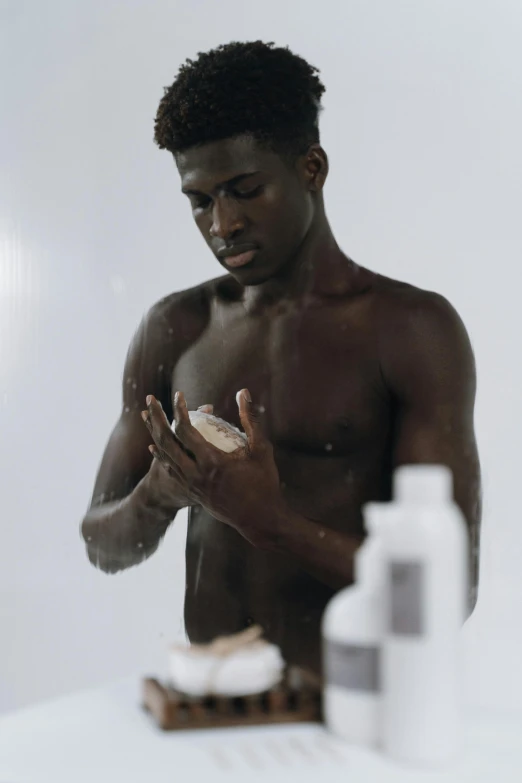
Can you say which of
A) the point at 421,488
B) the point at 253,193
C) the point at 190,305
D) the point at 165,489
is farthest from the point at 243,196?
the point at 421,488

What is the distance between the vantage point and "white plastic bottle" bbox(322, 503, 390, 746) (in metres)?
0.50

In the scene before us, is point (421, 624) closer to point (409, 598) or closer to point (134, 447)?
point (409, 598)

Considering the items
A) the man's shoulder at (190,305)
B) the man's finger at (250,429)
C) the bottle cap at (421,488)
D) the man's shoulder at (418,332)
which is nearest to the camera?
the bottle cap at (421,488)

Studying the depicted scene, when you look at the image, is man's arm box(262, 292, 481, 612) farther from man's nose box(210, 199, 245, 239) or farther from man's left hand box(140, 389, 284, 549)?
man's nose box(210, 199, 245, 239)

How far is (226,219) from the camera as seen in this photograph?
787mm

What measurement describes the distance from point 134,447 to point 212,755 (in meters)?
0.42

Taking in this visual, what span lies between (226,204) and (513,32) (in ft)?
0.95

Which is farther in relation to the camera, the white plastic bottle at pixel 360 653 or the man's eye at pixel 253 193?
the man's eye at pixel 253 193

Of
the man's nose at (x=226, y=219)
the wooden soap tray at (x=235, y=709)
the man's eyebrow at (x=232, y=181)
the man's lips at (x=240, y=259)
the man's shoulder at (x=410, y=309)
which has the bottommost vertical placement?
the wooden soap tray at (x=235, y=709)

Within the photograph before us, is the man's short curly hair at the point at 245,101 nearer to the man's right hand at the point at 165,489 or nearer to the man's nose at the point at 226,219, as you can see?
the man's nose at the point at 226,219

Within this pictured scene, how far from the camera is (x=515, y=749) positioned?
529 millimetres

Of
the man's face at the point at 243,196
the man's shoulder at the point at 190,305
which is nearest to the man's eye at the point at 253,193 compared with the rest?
the man's face at the point at 243,196

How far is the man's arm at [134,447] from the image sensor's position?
0.88 meters

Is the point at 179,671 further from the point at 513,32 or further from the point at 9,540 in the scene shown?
the point at 513,32
